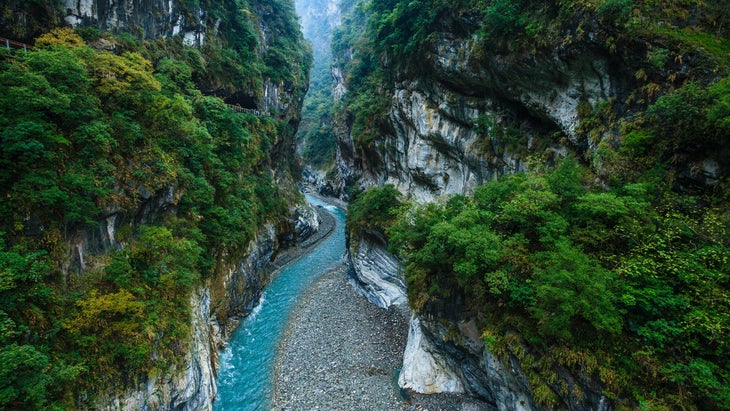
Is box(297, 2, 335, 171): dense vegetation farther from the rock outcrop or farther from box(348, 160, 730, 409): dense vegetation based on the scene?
box(348, 160, 730, 409): dense vegetation

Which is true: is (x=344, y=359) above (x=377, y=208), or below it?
below

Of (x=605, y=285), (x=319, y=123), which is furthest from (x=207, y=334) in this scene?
(x=319, y=123)

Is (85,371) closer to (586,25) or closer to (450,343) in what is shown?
(450,343)

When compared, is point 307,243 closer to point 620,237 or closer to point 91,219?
point 91,219

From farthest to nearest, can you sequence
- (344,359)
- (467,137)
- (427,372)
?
(467,137) < (344,359) < (427,372)

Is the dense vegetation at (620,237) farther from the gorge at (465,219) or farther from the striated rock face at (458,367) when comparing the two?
the striated rock face at (458,367)

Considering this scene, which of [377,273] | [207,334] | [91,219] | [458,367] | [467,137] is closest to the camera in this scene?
[91,219]

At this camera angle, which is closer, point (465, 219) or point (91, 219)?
point (91, 219)
